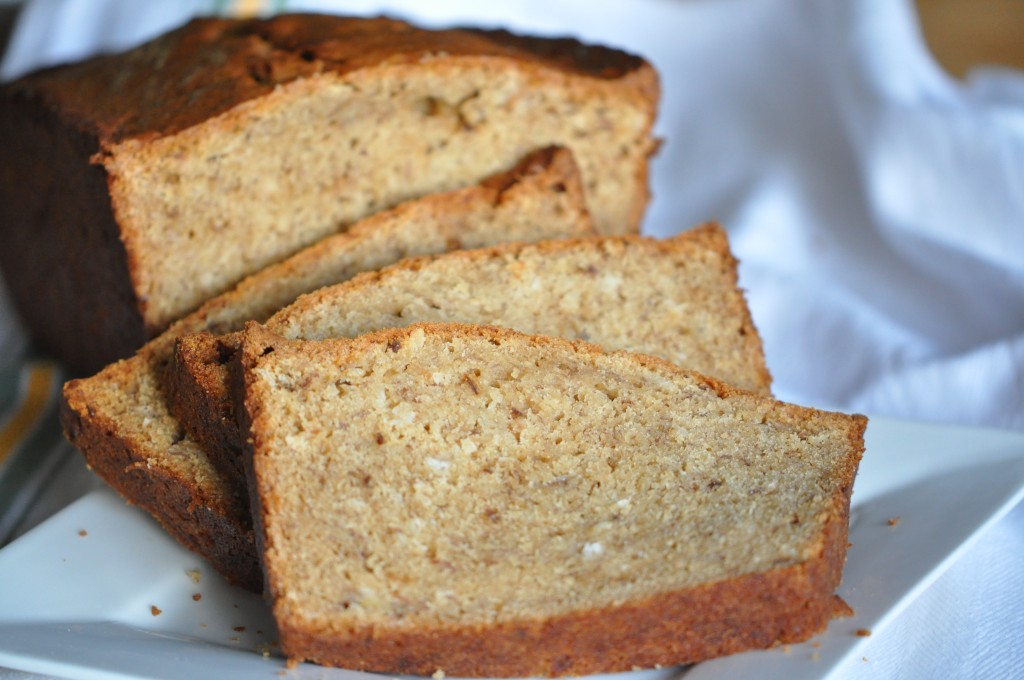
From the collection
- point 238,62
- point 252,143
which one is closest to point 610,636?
point 252,143

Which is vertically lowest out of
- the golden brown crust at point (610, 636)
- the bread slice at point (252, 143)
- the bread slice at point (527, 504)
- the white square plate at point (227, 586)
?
the white square plate at point (227, 586)

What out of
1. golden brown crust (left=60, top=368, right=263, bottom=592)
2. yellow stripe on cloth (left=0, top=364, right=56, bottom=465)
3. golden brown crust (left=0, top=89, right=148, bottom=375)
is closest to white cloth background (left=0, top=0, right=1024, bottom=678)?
golden brown crust (left=0, top=89, right=148, bottom=375)

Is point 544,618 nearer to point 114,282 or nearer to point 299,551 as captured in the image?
point 299,551

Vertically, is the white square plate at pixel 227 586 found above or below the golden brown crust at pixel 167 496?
below

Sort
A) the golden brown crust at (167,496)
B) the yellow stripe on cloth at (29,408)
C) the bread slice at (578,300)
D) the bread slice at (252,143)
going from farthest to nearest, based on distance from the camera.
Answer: the yellow stripe on cloth at (29,408) → the bread slice at (252,143) → the bread slice at (578,300) → the golden brown crust at (167,496)

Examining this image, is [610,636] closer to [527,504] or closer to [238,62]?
[527,504]

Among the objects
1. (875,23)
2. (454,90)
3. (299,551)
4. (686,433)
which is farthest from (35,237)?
(875,23)

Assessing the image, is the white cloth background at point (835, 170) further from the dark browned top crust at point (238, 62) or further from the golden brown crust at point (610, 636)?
the golden brown crust at point (610, 636)

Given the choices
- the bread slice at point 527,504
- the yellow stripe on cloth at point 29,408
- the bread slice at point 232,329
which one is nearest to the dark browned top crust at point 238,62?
the bread slice at point 232,329
